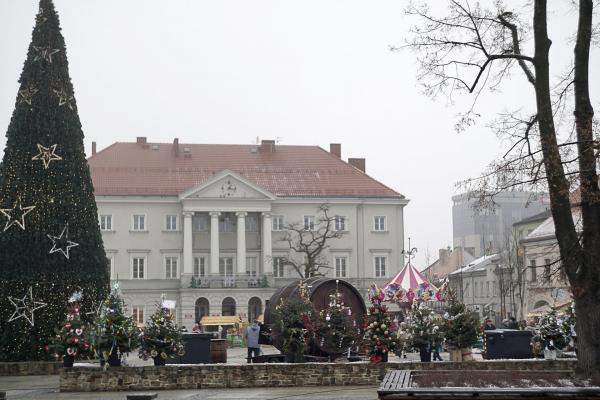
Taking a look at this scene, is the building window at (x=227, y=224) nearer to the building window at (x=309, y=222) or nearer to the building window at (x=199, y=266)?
the building window at (x=199, y=266)

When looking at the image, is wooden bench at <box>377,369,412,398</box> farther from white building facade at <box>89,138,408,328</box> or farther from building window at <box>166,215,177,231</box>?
building window at <box>166,215,177,231</box>

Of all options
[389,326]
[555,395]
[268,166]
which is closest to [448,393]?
[555,395]

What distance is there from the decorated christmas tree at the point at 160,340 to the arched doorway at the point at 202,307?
49.9 meters

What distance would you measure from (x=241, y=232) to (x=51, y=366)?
150ft

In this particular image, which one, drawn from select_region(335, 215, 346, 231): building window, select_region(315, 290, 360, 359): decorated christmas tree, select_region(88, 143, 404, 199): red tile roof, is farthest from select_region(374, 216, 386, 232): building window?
select_region(315, 290, 360, 359): decorated christmas tree

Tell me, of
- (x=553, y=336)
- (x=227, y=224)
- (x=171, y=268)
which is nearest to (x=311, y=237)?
(x=227, y=224)

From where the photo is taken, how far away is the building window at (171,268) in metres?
72.3

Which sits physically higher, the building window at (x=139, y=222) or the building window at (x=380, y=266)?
the building window at (x=139, y=222)

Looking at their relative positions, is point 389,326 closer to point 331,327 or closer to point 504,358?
point 331,327

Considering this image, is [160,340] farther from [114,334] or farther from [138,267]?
[138,267]

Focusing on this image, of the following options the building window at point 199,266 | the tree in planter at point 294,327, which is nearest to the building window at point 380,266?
the building window at point 199,266

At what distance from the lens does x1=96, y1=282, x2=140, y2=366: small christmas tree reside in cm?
2033

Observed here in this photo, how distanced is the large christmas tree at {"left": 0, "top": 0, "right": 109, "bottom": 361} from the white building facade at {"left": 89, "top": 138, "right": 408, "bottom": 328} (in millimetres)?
42305

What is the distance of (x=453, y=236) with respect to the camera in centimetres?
14662
